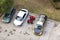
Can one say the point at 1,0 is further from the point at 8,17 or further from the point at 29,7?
the point at 29,7

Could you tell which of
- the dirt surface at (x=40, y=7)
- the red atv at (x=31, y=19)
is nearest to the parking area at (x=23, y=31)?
the red atv at (x=31, y=19)

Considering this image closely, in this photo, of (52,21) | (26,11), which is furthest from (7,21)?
(52,21)

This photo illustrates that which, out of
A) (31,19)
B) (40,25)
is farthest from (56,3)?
(40,25)

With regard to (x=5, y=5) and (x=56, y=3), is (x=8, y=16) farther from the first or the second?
(x=56, y=3)

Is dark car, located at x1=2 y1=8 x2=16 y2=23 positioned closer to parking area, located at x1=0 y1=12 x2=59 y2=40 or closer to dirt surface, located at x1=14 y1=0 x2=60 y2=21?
parking area, located at x1=0 y1=12 x2=59 y2=40

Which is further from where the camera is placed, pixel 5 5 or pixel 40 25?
pixel 5 5
